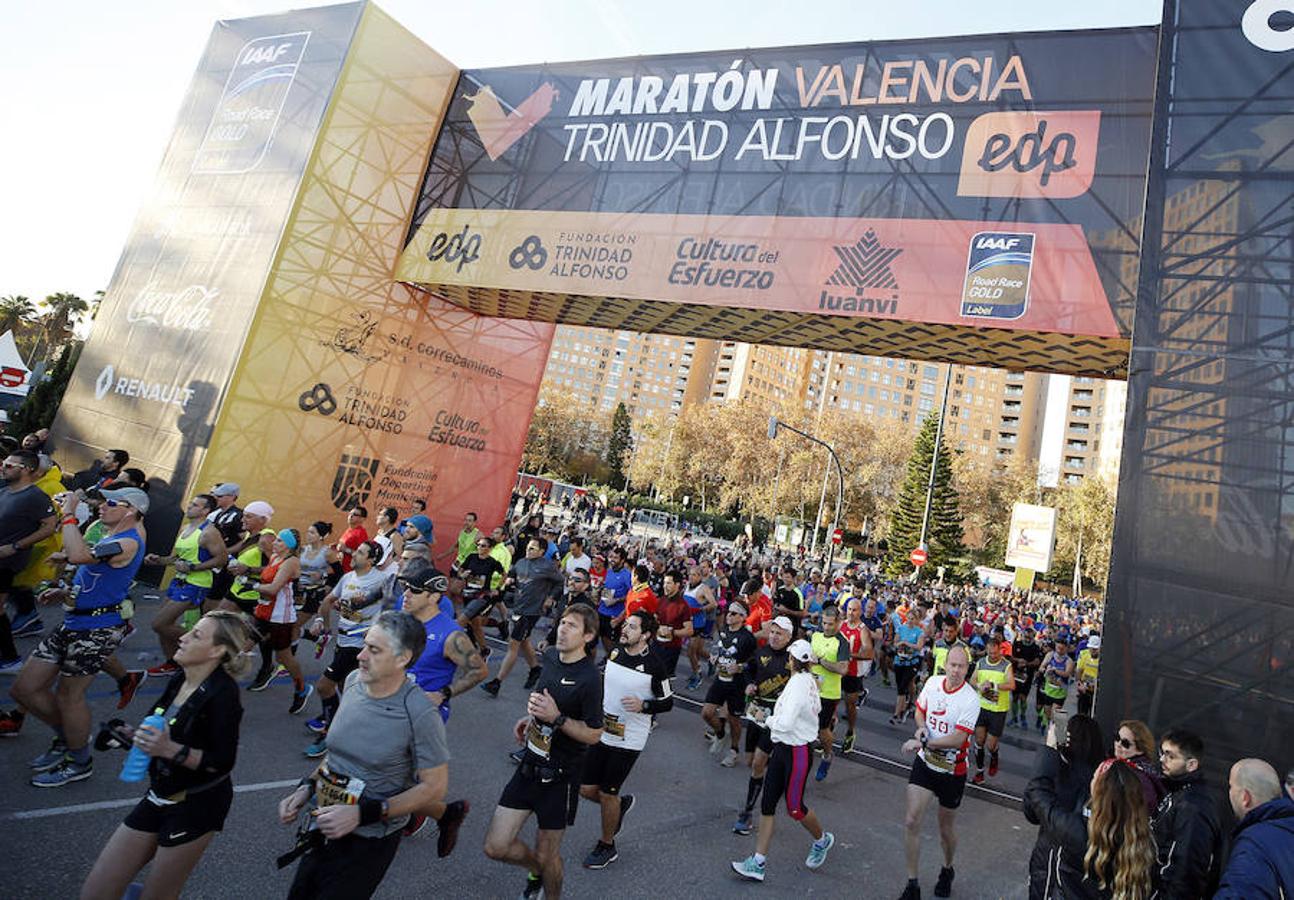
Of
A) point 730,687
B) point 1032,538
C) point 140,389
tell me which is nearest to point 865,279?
point 730,687

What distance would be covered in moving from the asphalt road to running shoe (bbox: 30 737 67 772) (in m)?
0.10

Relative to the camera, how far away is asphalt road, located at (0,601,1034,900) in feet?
13.2

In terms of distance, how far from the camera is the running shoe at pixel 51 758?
461 cm

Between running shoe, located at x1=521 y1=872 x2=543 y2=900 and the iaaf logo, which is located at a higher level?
the iaaf logo

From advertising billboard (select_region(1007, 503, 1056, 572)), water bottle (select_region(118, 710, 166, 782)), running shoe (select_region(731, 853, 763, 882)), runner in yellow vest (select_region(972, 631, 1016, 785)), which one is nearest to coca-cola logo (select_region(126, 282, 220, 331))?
water bottle (select_region(118, 710, 166, 782))

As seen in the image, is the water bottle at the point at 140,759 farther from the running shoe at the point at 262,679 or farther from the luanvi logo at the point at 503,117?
the luanvi logo at the point at 503,117

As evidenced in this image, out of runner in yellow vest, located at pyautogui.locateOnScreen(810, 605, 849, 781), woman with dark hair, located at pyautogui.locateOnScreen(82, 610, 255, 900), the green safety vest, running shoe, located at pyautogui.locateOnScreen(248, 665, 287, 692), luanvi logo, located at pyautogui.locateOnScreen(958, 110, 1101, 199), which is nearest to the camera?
woman with dark hair, located at pyautogui.locateOnScreen(82, 610, 255, 900)

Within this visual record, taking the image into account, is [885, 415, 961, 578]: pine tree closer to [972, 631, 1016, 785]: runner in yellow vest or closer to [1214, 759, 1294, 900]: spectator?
[972, 631, 1016, 785]: runner in yellow vest

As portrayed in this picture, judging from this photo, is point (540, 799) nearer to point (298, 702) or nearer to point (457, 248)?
point (298, 702)

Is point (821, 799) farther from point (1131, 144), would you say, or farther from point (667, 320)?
point (1131, 144)

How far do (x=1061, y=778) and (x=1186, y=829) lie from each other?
22.9 inches

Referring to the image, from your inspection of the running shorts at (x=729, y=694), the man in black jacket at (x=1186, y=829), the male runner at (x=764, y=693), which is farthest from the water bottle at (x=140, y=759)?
the running shorts at (x=729, y=694)

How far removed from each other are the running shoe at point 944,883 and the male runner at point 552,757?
131 inches

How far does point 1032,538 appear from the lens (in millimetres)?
42000
